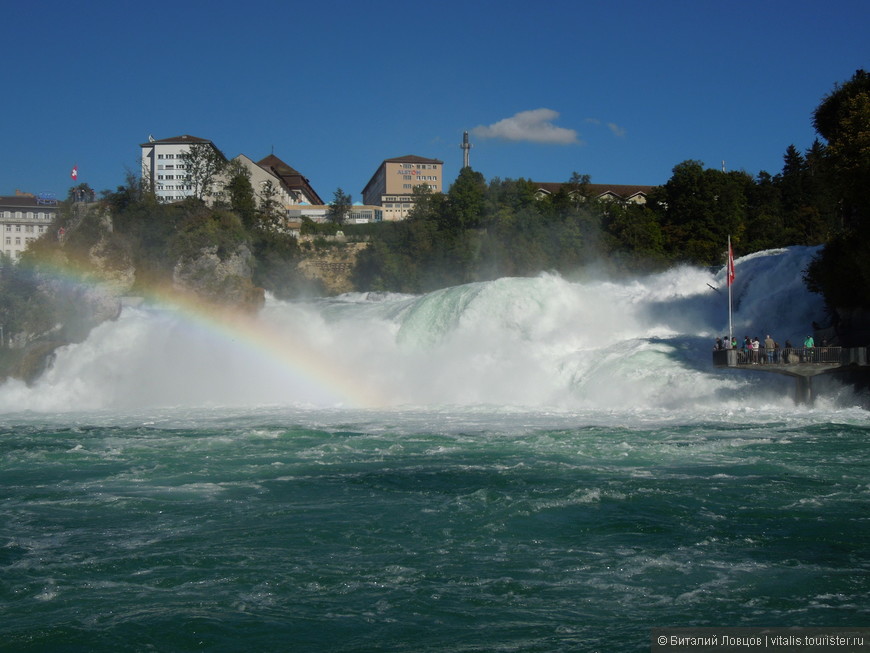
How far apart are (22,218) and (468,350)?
253 feet

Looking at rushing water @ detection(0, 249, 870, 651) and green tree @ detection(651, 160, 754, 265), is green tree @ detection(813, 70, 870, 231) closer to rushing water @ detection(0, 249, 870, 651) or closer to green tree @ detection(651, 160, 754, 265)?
rushing water @ detection(0, 249, 870, 651)

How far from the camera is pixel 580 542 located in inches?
469

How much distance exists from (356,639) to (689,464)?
404 inches

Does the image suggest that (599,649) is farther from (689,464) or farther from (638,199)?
(638,199)

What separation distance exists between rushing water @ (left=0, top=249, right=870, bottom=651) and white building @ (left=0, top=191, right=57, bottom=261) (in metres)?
67.3

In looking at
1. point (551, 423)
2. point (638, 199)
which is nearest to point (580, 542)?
point (551, 423)

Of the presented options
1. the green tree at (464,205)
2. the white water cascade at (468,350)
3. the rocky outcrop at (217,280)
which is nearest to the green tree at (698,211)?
the green tree at (464,205)

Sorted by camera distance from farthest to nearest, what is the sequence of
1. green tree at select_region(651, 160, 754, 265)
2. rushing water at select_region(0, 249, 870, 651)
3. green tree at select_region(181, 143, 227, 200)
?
1. green tree at select_region(181, 143, 227, 200)
2. green tree at select_region(651, 160, 754, 265)
3. rushing water at select_region(0, 249, 870, 651)

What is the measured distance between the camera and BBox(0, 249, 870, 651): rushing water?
932cm

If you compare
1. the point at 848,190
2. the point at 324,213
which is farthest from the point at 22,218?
the point at 848,190

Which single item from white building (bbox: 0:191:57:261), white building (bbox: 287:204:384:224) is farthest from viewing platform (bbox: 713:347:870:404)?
white building (bbox: 0:191:57:261)

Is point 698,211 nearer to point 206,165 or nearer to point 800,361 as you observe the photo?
point 800,361

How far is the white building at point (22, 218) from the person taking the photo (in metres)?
94.0

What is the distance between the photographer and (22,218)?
9519 centimetres
